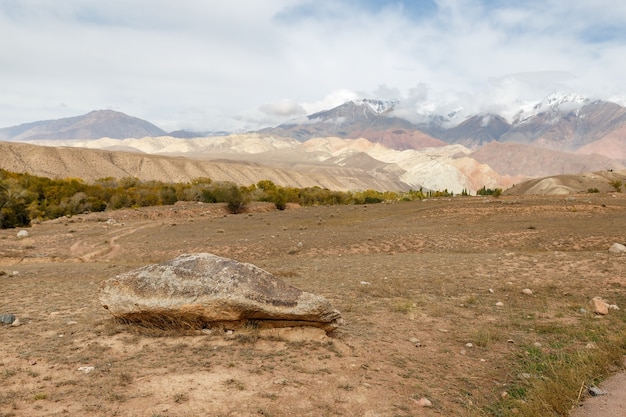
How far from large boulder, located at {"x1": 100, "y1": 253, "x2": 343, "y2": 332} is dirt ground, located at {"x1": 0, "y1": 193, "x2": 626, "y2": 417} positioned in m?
0.40

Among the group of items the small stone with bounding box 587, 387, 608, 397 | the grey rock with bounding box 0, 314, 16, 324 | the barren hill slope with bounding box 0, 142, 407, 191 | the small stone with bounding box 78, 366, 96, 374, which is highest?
the barren hill slope with bounding box 0, 142, 407, 191

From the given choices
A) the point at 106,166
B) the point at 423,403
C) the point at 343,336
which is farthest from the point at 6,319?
the point at 106,166

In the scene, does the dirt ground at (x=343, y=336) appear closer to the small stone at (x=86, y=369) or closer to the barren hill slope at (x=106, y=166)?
the small stone at (x=86, y=369)

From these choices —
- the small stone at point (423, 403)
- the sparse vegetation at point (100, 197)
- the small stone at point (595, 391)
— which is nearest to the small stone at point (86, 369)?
the small stone at point (423, 403)

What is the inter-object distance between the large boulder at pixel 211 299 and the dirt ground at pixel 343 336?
0.40 meters

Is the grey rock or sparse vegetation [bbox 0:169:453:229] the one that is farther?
sparse vegetation [bbox 0:169:453:229]

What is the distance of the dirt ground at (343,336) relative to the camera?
6410 millimetres

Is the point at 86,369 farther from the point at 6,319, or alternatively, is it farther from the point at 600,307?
the point at 600,307

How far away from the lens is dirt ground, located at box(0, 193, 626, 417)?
21.0 ft

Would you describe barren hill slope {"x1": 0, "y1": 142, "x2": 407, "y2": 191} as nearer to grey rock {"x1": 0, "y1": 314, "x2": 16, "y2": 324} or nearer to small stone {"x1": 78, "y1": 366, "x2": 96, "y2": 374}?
grey rock {"x1": 0, "y1": 314, "x2": 16, "y2": 324}

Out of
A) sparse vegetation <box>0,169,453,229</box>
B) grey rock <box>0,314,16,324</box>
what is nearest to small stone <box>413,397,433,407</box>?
grey rock <box>0,314,16,324</box>

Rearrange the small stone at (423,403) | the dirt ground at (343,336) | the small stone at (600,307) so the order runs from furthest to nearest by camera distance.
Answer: the small stone at (600,307)
the small stone at (423,403)
the dirt ground at (343,336)

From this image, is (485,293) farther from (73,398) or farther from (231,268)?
(73,398)

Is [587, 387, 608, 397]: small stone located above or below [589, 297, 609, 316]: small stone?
below
